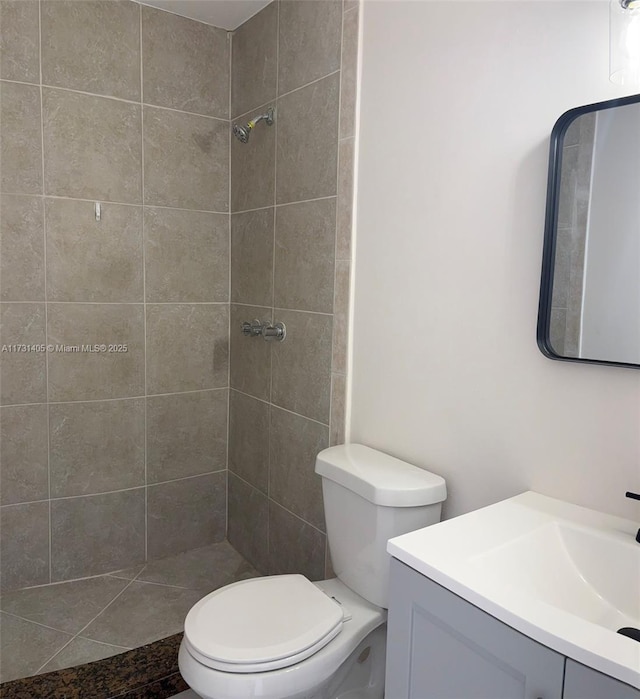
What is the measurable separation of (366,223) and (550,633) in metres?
1.30

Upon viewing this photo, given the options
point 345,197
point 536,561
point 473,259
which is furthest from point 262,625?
point 345,197

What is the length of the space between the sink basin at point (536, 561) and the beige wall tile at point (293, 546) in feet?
3.22

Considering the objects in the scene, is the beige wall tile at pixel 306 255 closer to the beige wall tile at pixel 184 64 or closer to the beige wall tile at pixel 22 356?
the beige wall tile at pixel 184 64

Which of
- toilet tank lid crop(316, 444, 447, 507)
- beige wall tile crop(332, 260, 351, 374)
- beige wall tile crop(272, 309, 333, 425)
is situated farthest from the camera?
beige wall tile crop(272, 309, 333, 425)

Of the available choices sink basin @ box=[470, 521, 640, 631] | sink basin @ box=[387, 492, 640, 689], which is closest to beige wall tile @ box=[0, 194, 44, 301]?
sink basin @ box=[387, 492, 640, 689]

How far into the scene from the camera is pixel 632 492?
1.16 metres

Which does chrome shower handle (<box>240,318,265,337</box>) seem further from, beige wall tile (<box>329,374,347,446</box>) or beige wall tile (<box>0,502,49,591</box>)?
beige wall tile (<box>0,502,49,591</box>)

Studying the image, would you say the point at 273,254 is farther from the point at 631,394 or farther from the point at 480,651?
the point at 480,651

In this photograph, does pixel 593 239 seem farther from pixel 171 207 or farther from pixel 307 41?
pixel 171 207

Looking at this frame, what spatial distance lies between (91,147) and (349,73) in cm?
111

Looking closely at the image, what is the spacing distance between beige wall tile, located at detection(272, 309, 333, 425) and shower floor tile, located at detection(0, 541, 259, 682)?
2.90 ft

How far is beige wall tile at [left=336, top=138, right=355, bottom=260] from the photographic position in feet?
6.11

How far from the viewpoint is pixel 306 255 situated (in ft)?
6.82

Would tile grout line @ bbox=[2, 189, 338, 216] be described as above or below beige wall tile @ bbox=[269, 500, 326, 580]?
above
